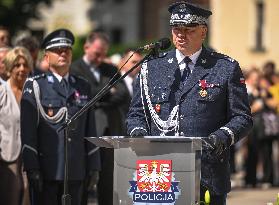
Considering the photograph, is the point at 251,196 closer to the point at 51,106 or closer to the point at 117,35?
the point at 51,106

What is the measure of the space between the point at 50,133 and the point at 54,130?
0.04 metres

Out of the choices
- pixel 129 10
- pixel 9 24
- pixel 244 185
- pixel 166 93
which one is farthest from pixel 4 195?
pixel 129 10

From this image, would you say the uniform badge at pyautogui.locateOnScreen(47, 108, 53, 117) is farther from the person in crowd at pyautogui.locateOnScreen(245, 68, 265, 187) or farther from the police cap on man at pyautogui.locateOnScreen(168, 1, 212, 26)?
the person in crowd at pyautogui.locateOnScreen(245, 68, 265, 187)

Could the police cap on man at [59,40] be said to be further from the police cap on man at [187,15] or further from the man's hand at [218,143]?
the man's hand at [218,143]

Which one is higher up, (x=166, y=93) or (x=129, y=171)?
(x=166, y=93)

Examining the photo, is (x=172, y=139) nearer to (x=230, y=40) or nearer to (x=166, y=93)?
(x=166, y=93)

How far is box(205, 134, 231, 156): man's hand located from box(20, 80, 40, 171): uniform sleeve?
2.36 metres

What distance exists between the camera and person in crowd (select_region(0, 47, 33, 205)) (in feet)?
32.6

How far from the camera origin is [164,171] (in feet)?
21.6

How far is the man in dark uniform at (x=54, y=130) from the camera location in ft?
29.2

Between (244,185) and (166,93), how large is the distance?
9992 mm

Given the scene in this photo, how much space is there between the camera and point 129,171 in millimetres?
6652

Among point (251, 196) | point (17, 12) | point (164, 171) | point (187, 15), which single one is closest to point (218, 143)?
point (164, 171)

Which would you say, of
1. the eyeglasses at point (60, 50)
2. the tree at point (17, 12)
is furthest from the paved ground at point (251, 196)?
the tree at point (17, 12)
